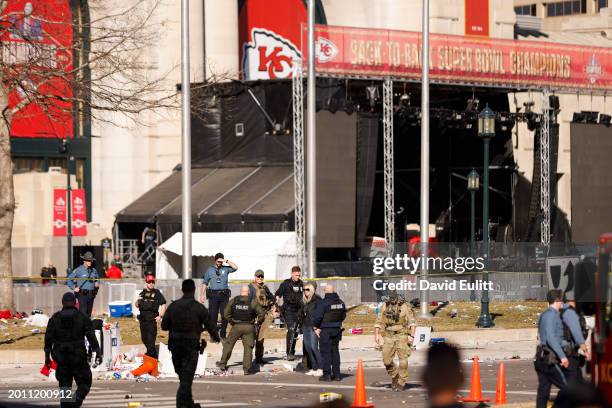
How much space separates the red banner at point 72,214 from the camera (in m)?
56.9

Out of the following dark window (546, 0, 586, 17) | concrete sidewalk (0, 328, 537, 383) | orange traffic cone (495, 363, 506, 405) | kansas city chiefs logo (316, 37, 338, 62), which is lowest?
concrete sidewalk (0, 328, 537, 383)

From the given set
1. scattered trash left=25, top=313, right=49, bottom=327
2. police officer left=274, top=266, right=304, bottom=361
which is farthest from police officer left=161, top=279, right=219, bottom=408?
scattered trash left=25, top=313, right=49, bottom=327

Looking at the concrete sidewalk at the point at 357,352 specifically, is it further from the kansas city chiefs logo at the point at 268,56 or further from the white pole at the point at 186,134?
the kansas city chiefs logo at the point at 268,56

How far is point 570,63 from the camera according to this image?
171ft

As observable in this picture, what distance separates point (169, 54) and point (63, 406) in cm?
4306

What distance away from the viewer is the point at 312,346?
24484 mm

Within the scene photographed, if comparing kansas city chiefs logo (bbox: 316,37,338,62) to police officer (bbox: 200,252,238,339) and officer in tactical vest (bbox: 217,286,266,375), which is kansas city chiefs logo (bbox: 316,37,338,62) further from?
officer in tactical vest (bbox: 217,286,266,375)

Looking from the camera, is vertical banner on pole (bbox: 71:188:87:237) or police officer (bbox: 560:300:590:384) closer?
police officer (bbox: 560:300:590:384)

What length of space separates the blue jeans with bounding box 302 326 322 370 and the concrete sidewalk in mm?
1181

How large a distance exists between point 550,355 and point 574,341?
1.32 feet

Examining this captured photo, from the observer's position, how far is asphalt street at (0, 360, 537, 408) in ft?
64.8

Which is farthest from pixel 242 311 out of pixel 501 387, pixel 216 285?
pixel 501 387

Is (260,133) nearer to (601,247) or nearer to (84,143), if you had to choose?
(84,143)

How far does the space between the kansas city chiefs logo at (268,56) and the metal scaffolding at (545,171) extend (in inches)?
597
